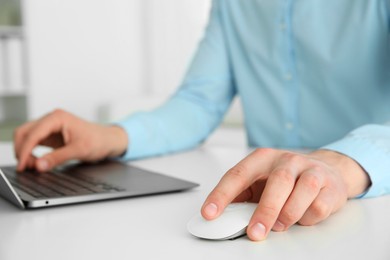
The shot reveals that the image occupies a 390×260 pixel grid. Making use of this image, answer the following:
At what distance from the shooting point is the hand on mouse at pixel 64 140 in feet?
3.26

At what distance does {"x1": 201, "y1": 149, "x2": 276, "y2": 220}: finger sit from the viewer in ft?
1.78

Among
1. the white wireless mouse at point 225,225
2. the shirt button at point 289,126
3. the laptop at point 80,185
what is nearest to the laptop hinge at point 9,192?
the laptop at point 80,185

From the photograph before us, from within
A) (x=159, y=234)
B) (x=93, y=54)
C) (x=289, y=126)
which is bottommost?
(x=93, y=54)

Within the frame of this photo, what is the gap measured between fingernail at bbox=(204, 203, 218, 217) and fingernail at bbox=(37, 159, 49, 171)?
0.49 metres

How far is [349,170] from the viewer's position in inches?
27.1

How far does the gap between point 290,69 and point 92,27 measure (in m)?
2.45

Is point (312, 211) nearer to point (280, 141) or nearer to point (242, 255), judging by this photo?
point (242, 255)

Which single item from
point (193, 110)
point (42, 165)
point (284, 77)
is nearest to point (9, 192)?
point (42, 165)

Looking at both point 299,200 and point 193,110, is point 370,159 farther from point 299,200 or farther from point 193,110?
point 193,110

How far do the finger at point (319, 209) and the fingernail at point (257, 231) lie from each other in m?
0.07

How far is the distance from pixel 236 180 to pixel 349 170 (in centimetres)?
18

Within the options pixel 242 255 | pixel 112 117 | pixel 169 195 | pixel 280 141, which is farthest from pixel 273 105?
pixel 112 117

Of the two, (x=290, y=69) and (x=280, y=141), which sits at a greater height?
(x=290, y=69)

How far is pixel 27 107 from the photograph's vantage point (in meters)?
3.40
